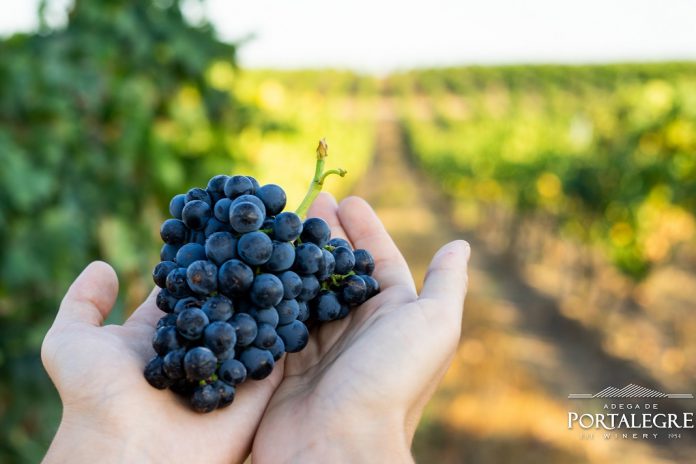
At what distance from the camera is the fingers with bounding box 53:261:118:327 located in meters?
1.94

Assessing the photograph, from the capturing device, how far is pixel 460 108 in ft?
218

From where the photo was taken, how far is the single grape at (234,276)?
165 cm

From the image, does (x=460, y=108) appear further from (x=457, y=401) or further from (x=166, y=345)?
(x=166, y=345)

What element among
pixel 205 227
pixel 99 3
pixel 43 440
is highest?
pixel 99 3

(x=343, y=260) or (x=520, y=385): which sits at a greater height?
(x=343, y=260)

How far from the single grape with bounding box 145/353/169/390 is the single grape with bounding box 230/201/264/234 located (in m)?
0.41

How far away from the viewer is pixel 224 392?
5.48 feet

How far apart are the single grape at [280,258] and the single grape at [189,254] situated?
19cm

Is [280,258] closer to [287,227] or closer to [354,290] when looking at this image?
[287,227]

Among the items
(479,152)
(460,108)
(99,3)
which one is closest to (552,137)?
(479,152)

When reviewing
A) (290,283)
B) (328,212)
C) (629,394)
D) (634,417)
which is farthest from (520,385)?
(290,283)

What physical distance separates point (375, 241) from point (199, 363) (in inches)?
37.7

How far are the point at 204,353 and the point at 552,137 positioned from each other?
15795 mm

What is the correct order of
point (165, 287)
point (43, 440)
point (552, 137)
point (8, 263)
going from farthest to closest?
point (552, 137)
point (43, 440)
point (8, 263)
point (165, 287)
